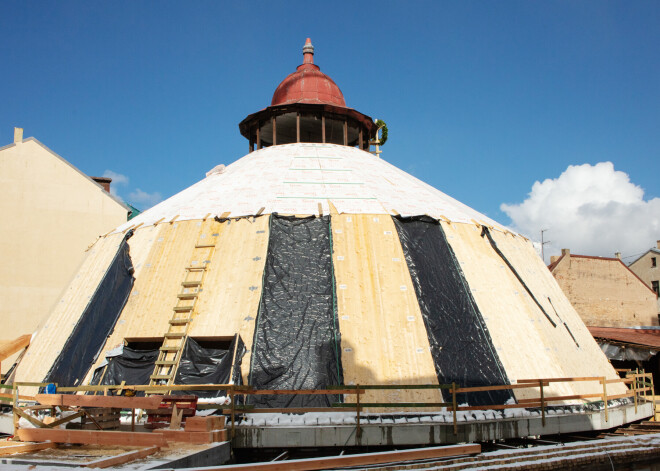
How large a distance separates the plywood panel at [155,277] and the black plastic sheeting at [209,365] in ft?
3.92

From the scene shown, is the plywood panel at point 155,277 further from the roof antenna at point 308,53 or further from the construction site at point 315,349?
the roof antenna at point 308,53

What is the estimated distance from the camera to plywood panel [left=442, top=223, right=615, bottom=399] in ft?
45.7

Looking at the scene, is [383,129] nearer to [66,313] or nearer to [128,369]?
[66,313]

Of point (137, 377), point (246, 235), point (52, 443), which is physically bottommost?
point (52, 443)

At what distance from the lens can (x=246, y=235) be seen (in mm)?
15961

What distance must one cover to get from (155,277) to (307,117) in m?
9.59

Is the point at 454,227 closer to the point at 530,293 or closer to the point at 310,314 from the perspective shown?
the point at 530,293

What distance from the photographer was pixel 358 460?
962cm

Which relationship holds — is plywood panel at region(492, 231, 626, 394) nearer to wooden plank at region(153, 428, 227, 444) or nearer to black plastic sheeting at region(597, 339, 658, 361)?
wooden plank at region(153, 428, 227, 444)

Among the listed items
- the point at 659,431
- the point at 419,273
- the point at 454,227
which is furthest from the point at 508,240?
the point at 659,431

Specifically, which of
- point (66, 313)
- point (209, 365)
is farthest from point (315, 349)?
point (66, 313)

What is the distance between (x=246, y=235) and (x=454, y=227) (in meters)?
5.94

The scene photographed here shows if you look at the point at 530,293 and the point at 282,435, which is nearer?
the point at 282,435

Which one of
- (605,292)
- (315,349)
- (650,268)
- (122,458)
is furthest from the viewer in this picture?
(650,268)
